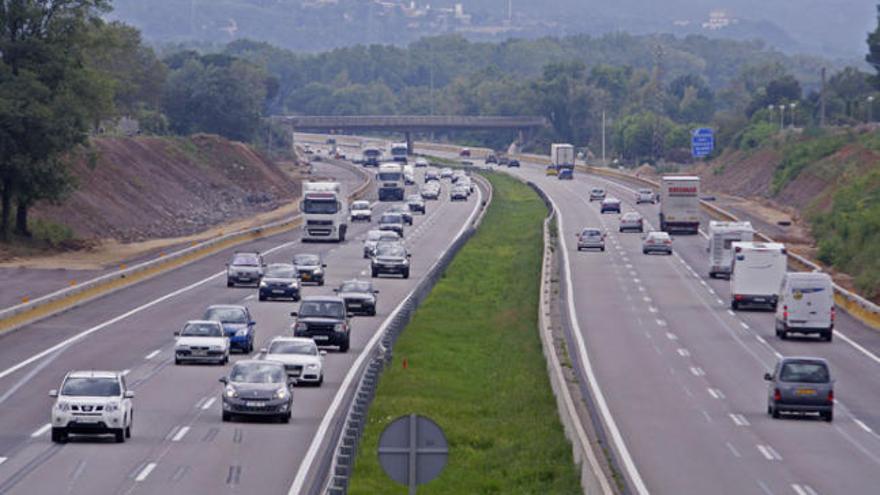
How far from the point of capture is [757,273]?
6662cm

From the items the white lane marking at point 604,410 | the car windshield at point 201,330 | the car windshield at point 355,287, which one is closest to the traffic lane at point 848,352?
the white lane marking at point 604,410

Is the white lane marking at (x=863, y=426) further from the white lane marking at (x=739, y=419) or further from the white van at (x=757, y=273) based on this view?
the white van at (x=757, y=273)

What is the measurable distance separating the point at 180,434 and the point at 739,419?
12.7m

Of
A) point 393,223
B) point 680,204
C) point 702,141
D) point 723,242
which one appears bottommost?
point 393,223

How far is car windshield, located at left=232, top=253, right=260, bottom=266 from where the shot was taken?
241ft

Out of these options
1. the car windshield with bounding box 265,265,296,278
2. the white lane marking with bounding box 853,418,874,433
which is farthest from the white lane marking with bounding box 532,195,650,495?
the car windshield with bounding box 265,265,296,278

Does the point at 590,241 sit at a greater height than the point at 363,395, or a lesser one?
lesser

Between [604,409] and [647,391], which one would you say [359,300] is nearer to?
[647,391]

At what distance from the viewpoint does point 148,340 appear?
5372 cm

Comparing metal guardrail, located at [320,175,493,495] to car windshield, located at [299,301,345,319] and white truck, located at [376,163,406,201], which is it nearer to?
car windshield, located at [299,301,345,319]

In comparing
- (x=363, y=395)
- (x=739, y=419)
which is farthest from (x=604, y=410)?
(x=363, y=395)

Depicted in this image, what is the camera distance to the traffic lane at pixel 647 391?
32656 millimetres

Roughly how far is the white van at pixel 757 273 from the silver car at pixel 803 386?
2582cm

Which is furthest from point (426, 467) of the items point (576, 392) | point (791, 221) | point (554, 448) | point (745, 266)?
point (791, 221)
